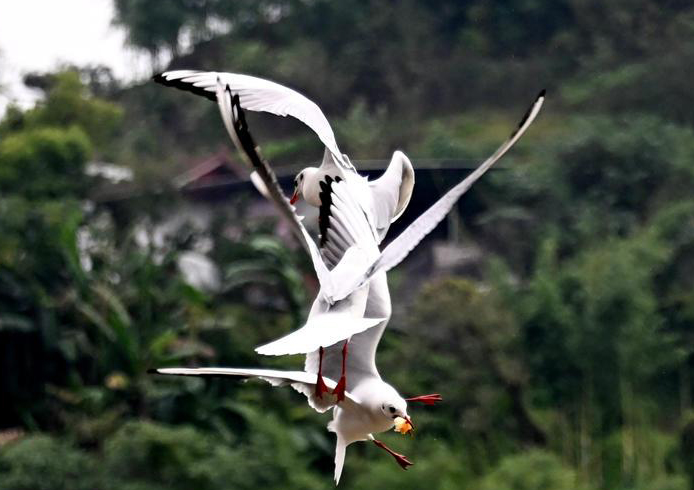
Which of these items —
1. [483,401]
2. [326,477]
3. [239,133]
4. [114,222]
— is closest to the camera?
[239,133]

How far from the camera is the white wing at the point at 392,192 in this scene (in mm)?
3635

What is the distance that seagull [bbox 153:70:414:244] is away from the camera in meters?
3.61

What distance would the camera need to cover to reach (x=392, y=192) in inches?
145

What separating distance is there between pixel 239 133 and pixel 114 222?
958 centimetres

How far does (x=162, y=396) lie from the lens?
10.1 metres

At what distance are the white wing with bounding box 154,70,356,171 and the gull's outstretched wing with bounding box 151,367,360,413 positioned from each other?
63 centimetres

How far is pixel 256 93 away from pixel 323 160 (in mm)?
217

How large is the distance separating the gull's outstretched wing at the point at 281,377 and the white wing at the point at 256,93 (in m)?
0.63

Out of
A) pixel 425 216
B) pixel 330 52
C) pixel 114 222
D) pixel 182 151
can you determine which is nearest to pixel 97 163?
pixel 114 222

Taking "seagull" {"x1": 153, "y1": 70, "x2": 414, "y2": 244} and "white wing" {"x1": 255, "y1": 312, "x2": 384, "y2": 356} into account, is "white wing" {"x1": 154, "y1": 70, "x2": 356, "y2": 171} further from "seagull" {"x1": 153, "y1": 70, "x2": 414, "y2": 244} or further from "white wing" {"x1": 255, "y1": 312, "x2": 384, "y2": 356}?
"white wing" {"x1": 255, "y1": 312, "x2": 384, "y2": 356}

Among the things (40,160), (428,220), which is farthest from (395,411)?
(40,160)

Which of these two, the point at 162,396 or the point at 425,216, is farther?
the point at 162,396

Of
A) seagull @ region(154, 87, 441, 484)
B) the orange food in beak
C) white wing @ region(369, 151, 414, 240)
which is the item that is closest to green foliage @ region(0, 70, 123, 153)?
Result: white wing @ region(369, 151, 414, 240)

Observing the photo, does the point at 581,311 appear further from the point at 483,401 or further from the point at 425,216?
the point at 425,216
